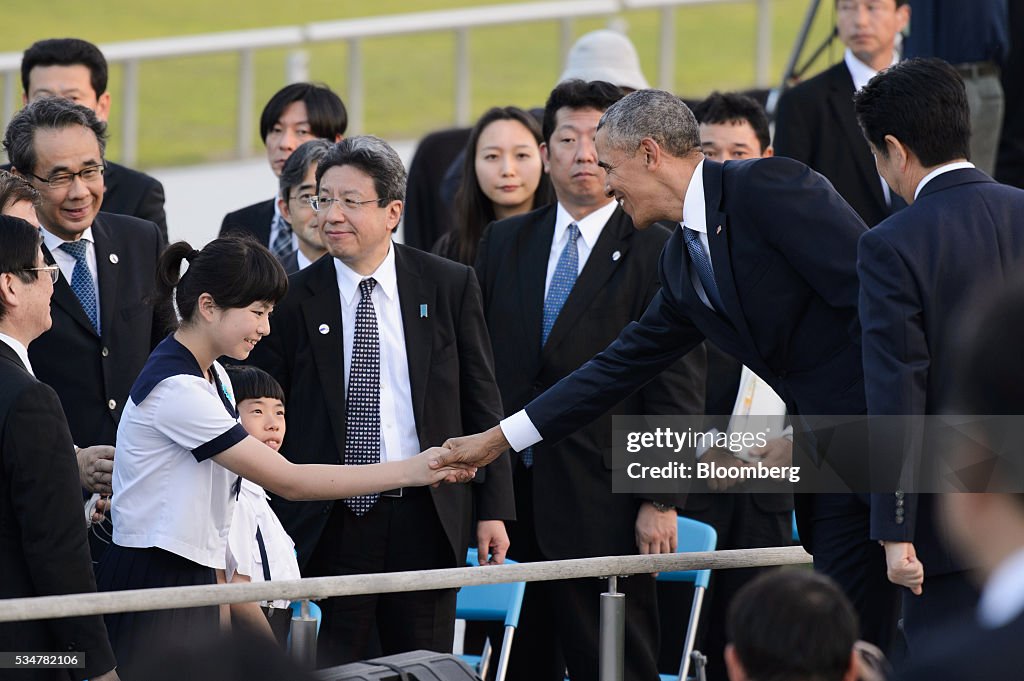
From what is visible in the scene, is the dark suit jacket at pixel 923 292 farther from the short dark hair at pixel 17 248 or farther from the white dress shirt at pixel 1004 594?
the short dark hair at pixel 17 248

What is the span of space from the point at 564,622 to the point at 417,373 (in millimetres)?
987

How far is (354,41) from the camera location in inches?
549

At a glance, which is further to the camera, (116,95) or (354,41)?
(116,95)

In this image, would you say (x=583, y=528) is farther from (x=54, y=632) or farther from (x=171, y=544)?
(x=54, y=632)

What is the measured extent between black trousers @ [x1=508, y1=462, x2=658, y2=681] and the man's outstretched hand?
57cm

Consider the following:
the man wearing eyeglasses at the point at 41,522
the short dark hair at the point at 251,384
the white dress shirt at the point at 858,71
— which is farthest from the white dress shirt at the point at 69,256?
the white dress shirt at the point at 858,71

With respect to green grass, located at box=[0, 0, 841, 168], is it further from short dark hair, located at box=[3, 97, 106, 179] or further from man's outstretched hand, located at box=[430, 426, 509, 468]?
man's outstretched hand, located at box=[430, 426, 509, 468]

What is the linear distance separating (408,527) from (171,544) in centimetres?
98

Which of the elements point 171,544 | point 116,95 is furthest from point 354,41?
point 171,544

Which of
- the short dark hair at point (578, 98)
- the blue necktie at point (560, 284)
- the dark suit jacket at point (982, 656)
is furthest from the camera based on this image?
the short dark hair at point (578, 98)

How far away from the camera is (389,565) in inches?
188

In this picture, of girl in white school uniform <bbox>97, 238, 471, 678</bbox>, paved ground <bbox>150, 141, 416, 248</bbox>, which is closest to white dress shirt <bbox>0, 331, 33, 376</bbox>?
girl in white school uniform <bbox>97, 238, 471, 678</bbox>

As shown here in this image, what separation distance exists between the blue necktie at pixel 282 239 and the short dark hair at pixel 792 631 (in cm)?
397

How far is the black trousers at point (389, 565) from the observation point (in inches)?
186
